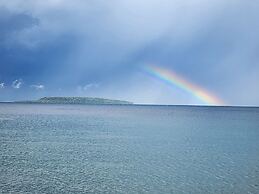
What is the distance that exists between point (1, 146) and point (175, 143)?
29536 mm

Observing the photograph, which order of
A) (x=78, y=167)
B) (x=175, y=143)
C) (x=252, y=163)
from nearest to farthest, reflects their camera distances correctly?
(x=78, y=167) → (x=252, y=163) → (x=175, y=143)

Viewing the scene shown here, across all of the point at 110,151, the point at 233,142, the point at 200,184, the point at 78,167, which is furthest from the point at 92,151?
the point at 233,142

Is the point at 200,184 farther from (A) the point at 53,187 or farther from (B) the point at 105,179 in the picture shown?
(A) the point at 53,187

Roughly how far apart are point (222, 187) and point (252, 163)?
1395 cm

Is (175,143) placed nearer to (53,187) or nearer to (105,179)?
(105,179)

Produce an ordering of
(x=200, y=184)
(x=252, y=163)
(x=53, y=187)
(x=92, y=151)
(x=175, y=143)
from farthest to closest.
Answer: (x=175, y=143), (x=92, y=151), (x=252, y=163), (x=200, y=184), (x=53, y=187)

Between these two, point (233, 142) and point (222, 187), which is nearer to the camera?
point (222, 187)

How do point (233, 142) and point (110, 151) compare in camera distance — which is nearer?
point (110, 151)

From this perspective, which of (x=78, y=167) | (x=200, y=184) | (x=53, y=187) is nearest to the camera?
(x=53, y=187)

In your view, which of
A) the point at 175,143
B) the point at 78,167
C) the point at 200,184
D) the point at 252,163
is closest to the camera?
the point at 200,184

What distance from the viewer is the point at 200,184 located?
33219 millimetres

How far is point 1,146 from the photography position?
55.4m

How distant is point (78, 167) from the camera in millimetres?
39906

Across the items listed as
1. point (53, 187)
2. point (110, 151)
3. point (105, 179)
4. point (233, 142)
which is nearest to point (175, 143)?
point (233, 142)
